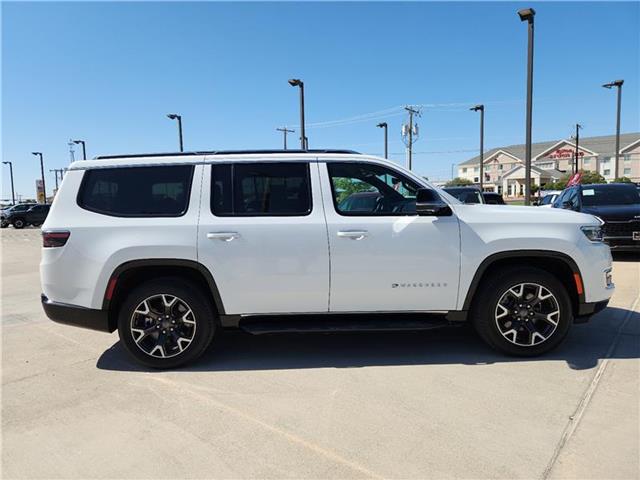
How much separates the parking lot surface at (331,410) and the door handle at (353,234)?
116 cm

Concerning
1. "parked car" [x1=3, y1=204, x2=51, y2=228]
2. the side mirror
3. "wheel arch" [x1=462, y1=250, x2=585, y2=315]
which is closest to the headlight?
"wheel arch" [x1=462, y1=250, x2=585, y2=315]

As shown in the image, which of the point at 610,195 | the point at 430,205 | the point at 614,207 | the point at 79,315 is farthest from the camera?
the point at 610,195

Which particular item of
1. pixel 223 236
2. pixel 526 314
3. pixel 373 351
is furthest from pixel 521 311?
pixel 223 236

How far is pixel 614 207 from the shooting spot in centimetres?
977

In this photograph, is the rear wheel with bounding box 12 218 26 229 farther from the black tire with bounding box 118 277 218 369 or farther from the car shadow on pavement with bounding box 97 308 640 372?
the black tire with bounding box 118 277 218 369

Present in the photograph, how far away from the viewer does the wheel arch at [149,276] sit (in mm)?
4035

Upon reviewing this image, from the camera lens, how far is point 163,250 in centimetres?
400

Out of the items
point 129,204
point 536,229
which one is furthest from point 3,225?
point 536,229

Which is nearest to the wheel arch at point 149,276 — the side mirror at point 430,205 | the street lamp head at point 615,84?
the side mirror at point 430,205

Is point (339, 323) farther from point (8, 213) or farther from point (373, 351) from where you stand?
point (8, 213)

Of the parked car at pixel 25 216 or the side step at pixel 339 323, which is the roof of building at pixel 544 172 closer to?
the parked car at pixel 25 216

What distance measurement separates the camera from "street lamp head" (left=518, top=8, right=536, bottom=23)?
40.0 feet

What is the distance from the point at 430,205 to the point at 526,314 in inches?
53.7

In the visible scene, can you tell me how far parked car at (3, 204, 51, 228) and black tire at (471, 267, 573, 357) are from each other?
37.7 metres
